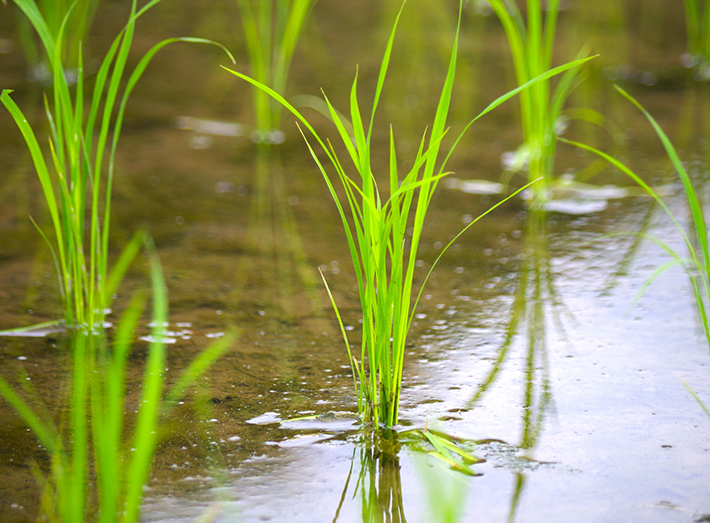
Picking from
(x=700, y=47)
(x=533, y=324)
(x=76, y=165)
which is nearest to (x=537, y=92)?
(x=533, y=324)

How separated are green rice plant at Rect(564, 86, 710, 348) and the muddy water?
0.04m

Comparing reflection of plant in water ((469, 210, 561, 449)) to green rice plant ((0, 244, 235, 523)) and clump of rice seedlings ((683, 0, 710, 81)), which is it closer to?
green rice plant ((0, 244, 235, 523))

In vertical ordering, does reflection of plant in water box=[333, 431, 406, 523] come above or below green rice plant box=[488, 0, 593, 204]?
below

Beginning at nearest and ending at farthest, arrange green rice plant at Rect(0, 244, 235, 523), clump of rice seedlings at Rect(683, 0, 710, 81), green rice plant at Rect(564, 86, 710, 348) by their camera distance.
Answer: green rice plant at Rect(0, 244, 235, 523) < green rice plant at Rect(564, 86, 710, 348) < clump of rice seedlings at Rect(683, 0, 710, 81)

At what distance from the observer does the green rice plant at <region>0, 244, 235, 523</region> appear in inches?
31.8

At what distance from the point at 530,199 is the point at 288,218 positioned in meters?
0.72

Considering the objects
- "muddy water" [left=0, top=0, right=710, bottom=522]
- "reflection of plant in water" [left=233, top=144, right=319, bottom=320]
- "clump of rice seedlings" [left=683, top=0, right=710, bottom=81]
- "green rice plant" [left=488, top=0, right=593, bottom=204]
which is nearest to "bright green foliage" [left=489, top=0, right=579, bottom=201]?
"green rice plant" [left=488, top=0, right=593, bottom=204]

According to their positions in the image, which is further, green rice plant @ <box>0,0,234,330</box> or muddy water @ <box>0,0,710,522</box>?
green rice plant @ <box>0,0,234,330</box>

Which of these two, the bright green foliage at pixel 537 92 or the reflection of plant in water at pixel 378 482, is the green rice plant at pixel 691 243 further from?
the reflection of plant in water at pixel 378 482

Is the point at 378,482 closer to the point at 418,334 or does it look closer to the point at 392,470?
the point at 392,470

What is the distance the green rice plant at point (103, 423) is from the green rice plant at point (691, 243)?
2.53 feet

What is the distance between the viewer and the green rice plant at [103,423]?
0.81 metres

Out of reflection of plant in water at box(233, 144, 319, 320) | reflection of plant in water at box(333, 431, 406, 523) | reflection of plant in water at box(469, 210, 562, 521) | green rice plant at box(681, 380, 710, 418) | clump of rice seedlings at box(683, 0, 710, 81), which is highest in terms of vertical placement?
clump of rice seedlings at box(683, 0, 710, 81)

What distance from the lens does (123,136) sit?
2.51 m
